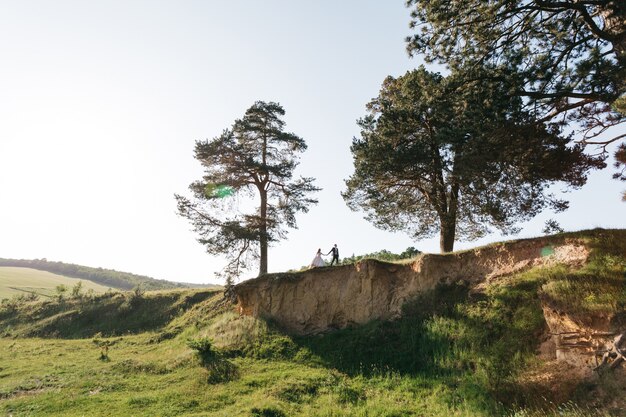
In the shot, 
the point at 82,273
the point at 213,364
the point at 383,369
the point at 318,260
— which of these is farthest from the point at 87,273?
the point at 383,369

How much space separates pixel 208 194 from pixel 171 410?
57.0 feet

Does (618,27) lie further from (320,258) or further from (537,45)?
(320,258)

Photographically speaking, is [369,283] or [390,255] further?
[390,255]

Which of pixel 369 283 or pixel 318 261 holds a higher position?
pixel 318 261

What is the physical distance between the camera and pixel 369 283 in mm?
21031

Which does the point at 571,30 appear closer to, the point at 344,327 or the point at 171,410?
the point at 344,327

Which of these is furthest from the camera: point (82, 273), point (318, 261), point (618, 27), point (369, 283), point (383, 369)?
point (82, 273)

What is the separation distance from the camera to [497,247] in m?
18.0

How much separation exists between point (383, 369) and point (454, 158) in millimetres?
9069

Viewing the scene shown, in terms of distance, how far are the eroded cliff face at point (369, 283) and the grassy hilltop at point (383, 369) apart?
2.26ft

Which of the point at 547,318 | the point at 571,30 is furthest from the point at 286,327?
the point at 571,30

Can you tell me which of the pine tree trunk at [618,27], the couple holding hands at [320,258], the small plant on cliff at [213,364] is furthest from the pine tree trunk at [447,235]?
the small plant on cliff at [213,364]

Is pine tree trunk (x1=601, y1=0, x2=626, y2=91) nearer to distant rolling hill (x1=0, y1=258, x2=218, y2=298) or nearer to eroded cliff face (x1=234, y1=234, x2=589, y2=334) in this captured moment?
eroded cliff face (x1=234, y1=234, x2=589, y2=334)

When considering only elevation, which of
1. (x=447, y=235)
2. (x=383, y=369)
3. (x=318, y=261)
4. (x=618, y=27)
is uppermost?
(x=618, y=27)
